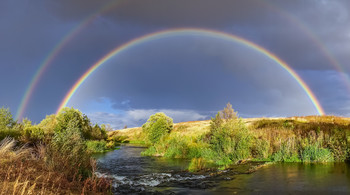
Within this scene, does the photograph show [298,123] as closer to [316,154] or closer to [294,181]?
[316,154]

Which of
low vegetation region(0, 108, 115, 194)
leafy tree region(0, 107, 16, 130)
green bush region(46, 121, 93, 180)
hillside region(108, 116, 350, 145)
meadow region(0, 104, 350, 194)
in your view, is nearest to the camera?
low vegetation region(0, 108, 115, 194)

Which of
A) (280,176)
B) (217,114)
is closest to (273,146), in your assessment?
(280,176)

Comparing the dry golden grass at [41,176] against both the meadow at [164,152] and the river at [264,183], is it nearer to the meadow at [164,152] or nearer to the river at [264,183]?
the meadow at [164,152]

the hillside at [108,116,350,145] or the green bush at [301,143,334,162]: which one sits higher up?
the hillside at [108,116,350,145]

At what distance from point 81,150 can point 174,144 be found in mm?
19283

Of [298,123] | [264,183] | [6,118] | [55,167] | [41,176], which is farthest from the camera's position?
[6,118]

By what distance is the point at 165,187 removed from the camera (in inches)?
537

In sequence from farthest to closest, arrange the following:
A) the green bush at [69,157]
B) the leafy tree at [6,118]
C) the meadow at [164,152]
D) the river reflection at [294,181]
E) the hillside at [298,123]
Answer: the leafy tree at [6,118], the hillside at [298,123], the green bush at [69,157], the river reflection at [294,181], the meadow at [164,152]

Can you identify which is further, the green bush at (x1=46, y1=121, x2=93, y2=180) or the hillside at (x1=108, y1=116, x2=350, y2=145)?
the hillside at (x1=108, y1=116, x2=350, y2=145)

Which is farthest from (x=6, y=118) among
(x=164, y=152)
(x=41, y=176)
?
(x=41, y=176)

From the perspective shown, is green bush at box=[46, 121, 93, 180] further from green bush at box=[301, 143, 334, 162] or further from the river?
green bush at box=[301, 143, 334, 162]

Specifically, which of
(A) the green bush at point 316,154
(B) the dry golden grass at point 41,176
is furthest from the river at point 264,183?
(B) the dry golden grass at point 41,176

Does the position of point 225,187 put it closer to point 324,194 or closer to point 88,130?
point 324,194

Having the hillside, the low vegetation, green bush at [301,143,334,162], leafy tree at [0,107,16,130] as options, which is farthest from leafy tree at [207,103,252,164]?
leafy tree at [0,107,16,130]
